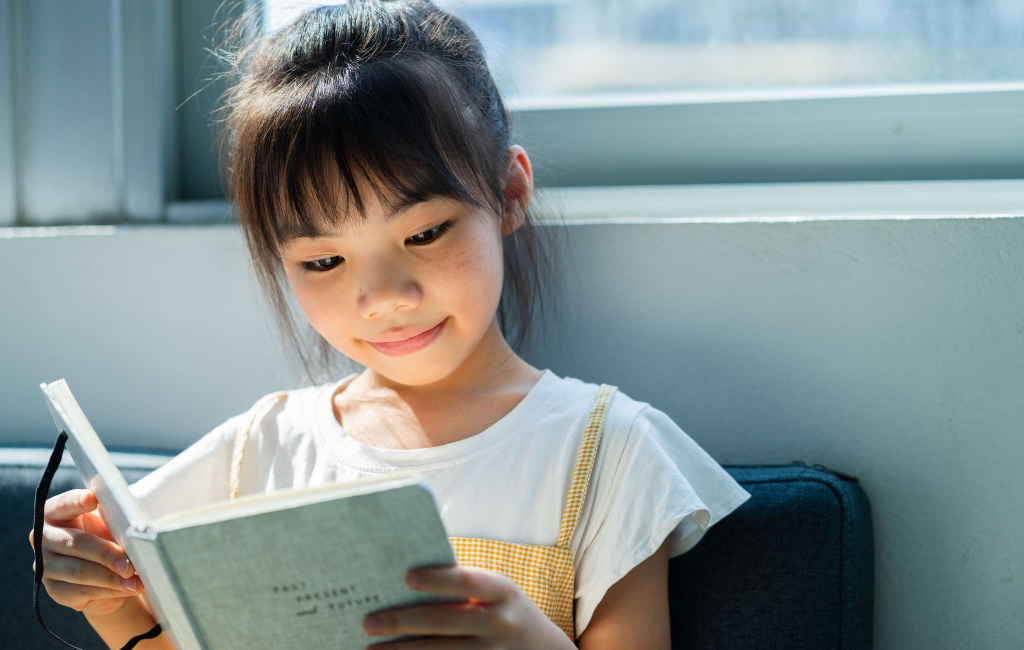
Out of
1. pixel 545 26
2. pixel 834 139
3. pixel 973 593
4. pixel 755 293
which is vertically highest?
pixel 545 26

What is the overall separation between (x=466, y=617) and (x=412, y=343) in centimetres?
33

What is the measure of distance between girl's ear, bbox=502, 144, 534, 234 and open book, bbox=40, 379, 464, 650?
0.45m

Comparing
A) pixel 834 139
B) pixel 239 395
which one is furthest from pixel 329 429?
pixel 834 139

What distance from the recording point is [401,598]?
51 centimetres

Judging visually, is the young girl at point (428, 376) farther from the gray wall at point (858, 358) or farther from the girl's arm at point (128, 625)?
the gray wall at point (858, 358)

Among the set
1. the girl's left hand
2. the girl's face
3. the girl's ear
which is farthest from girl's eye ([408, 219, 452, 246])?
the girl's left hand

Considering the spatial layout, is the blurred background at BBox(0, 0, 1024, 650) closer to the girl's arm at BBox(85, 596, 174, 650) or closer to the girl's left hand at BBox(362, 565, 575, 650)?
the girl's arm at BBox(85, 596, 174, 650)

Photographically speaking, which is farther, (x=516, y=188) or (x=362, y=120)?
(x=516, y=188)

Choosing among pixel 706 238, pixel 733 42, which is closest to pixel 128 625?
pixel 706 238

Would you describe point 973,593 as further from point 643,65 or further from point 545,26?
point 545,26

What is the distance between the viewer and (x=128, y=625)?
2.67 ft

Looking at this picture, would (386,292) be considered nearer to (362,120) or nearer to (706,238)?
(362,120)

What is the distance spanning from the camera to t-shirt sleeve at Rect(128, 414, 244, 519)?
0.86m

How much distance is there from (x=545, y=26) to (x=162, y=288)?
Answer: 64 centimetres
